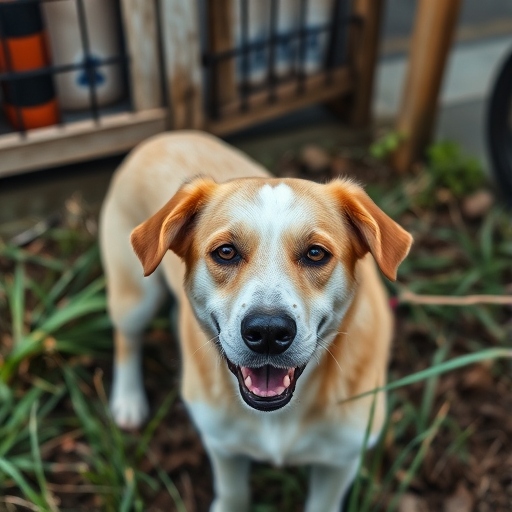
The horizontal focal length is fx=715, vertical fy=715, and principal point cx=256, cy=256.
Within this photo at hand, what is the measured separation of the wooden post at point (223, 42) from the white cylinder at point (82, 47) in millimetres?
551

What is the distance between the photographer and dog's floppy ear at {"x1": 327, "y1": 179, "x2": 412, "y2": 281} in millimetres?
1984

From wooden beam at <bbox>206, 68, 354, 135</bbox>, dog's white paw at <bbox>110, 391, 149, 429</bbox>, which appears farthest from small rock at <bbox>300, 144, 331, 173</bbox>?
dog's white paw at <bbox>110, 391, 149, 429</bbox>

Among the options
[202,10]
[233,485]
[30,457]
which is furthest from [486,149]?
[30,457]

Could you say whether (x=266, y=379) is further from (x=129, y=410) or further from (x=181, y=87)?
(x=181, y=87)

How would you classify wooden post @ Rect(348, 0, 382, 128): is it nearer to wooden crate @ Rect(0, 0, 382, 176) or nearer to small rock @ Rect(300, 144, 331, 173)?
wooden crate @ Rect(0, 0, 382, 176)

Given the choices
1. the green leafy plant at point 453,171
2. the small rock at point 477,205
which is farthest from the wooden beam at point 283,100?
the small rock at point 477,205

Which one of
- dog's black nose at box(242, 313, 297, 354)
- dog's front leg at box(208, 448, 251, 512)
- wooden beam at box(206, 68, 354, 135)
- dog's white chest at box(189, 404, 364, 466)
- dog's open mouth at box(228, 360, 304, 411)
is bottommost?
dog's front leg at box(208, 448, 251, 512)

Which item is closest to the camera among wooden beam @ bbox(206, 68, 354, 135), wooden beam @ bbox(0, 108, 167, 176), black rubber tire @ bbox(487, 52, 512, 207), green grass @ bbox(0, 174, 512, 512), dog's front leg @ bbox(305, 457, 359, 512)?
dog's front leg @ bbox(305, 457, 359, 512)

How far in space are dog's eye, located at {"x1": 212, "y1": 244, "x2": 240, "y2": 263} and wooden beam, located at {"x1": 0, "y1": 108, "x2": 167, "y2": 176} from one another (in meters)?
2.26

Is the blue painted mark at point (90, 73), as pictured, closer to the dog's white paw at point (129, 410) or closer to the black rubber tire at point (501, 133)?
the dog's white paw at point (129, 410)

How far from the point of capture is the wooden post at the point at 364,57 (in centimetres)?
449

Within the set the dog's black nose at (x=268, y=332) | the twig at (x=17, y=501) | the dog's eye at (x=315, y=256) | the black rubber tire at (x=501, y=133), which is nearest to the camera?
the dog's black nose at (x=268, y=332)

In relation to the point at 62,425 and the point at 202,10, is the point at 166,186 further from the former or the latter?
the point at 202,10

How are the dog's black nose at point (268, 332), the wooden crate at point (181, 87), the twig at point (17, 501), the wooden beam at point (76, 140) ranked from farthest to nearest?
the wooden beam at point (76, 140)
the wooden crate at point (181, 87)
the twig at point (17, 501)
the dog's black nose at point (268, 332)
